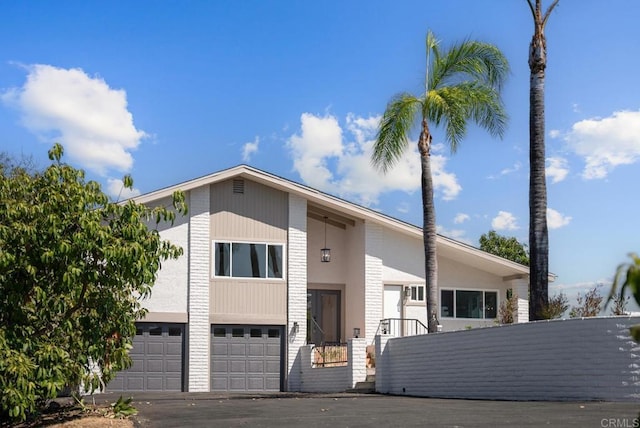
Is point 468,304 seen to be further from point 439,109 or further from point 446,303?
point 439,109

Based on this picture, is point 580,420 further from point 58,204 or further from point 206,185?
point 206,185

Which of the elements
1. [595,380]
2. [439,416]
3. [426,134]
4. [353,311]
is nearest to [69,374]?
[439,416]

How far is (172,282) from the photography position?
2503 cm

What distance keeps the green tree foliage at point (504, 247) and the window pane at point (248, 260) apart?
21.8 metres

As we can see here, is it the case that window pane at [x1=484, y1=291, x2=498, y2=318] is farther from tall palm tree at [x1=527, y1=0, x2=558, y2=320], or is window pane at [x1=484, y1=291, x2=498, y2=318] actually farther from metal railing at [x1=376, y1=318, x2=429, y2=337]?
tall palm tree at [x1=527, y1=0, x2=558, y2=320]

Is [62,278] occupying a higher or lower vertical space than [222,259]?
lower

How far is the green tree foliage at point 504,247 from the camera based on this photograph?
44688 mm

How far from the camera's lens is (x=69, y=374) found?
511 inches

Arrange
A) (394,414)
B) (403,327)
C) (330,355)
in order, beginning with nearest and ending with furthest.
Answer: (394,414) < (330,355) < (403,327)

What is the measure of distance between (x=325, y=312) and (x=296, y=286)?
2.22 m

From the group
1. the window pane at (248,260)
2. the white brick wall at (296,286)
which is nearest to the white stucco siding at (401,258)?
the white brick wall at (296,286)

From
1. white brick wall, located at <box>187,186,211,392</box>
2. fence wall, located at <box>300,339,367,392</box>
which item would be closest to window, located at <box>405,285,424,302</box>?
fence wall, located at <box>300,339,367,392</box>

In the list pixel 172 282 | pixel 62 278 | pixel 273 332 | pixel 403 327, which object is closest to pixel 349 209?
pixel 403 327

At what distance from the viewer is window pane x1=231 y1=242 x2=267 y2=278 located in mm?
25703
